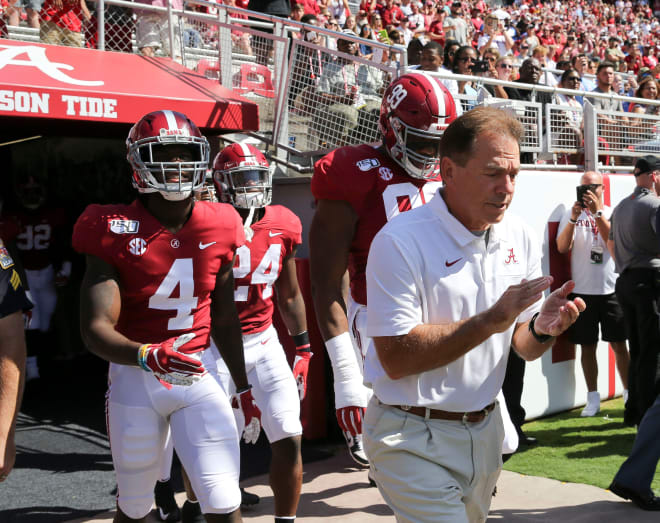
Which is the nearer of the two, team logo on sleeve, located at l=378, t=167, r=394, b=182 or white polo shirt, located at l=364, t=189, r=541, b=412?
white polo shirt, located at l=364, t=189, r=541, b=412

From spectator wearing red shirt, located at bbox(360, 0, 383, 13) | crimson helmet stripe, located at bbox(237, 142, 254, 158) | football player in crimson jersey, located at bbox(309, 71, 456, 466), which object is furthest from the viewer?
spectator wearing red shirt, located at bbox(360, 0, 383, 13)

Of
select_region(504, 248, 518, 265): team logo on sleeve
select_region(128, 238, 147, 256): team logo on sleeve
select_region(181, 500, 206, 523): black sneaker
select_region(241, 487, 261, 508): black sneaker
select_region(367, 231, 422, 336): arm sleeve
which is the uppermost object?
select_region(128, 238, 147, 256): team logo on sleeve

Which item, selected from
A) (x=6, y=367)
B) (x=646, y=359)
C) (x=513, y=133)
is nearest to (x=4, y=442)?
(x=6, y=367)

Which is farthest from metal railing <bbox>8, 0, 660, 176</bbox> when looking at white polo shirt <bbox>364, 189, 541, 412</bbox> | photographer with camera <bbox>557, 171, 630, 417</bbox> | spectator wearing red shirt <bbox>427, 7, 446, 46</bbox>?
spectator wearing red shirt <bbox>427, 7, 446, 46</bbox>

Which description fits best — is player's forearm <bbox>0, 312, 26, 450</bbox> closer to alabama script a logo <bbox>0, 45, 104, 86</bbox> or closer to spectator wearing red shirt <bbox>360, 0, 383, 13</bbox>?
alabama script a logo <bbox>0, 45, 104, 86</bbox>

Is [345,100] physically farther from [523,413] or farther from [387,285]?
[387,285]

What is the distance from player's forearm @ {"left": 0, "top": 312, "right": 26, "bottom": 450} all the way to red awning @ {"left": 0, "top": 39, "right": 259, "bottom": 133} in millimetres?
4696

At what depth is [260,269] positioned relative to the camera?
4.65 metres

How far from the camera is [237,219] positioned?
3453 millimetres

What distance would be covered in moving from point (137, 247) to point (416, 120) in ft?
4.42

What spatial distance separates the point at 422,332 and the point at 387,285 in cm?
17

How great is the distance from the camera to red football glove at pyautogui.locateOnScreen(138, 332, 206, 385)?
109 inches

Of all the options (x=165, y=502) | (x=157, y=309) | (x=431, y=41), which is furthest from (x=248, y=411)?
(x=431, y=41)

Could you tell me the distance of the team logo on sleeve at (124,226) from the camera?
3.12m
